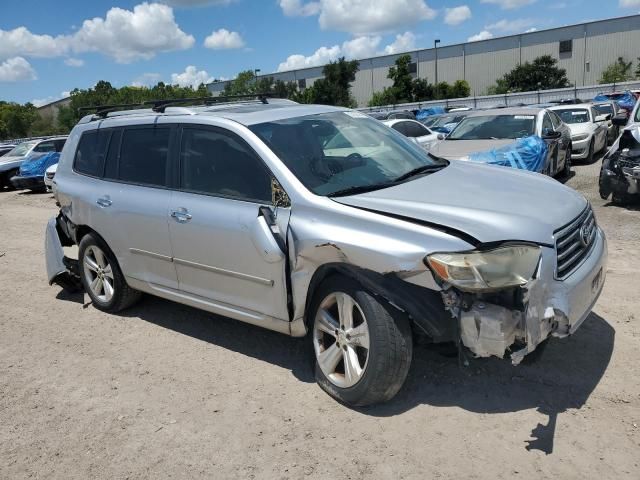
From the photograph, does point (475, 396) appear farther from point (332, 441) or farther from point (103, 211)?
point (103, 211)

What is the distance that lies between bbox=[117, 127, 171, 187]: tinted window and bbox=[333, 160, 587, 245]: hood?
5.75 feet

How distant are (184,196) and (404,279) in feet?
6.36

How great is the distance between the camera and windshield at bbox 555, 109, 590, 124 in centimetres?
1461

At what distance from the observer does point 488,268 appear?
2977 millimetres

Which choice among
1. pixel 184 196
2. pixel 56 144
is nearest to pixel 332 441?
pixel 184 196

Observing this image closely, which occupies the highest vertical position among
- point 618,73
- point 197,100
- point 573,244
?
point 618,73

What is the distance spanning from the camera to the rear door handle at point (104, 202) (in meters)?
4.96

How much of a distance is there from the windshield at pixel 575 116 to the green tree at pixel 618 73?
50.7 m

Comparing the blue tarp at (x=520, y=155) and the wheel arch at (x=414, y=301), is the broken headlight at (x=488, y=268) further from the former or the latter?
the blue tarp at (x=520, y=155)

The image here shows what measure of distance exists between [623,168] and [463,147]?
89.9 inches

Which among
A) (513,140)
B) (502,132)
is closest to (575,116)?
(502,132)

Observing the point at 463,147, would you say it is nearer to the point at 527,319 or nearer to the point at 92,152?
the point at 92,152

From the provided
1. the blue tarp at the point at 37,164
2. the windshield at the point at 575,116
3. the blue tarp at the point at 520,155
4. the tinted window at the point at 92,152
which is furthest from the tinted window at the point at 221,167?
the blue tarp at the point at 37,164

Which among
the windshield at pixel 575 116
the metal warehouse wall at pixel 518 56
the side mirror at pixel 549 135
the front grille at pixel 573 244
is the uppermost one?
the metal warehouse wall at pixel 518 56
